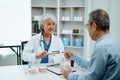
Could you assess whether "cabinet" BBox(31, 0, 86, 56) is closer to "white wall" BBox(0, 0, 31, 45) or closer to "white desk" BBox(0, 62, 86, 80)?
"white wall" BBox(0, 0, 31, 45)

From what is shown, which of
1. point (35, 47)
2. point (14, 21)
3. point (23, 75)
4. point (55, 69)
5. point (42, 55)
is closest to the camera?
point (23, 75)

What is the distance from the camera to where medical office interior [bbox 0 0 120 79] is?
14.1 feet

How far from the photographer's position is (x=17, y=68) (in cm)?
236

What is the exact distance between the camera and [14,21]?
4.39 metres

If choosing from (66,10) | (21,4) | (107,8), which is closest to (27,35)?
(21,4)

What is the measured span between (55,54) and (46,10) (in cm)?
287

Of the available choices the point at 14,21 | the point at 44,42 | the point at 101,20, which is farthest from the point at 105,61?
the point at 14,21

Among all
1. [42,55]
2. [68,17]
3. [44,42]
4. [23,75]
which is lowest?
[23,75]

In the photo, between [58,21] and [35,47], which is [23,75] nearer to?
[35,47]

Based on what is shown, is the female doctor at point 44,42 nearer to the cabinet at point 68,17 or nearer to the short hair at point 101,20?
the short hair at point 101,20

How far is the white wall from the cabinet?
0.50 meters

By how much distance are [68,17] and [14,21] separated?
1377mm

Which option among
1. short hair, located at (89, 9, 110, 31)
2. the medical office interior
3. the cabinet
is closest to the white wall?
the medical office interior

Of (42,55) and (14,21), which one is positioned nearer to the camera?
(42,55)
